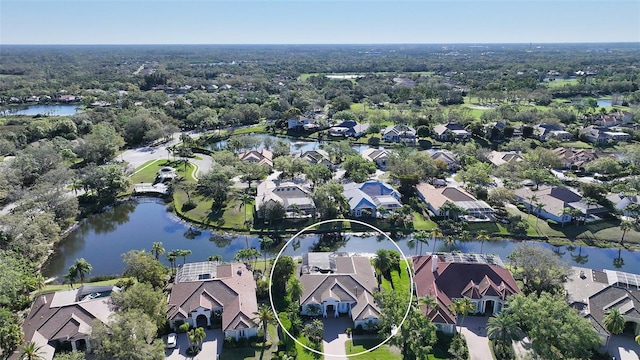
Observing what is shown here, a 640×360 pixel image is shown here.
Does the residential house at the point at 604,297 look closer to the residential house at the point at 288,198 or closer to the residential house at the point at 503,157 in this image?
the residential house at the point at 288,198

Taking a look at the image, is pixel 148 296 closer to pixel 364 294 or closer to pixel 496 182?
pixel 364 294

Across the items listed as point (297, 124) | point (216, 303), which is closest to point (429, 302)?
point (216, 303)

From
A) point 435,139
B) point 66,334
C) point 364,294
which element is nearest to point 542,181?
point 435,139

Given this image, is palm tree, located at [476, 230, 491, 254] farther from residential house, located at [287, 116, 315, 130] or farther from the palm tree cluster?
residential house, located at [287, 116, 315, 130]

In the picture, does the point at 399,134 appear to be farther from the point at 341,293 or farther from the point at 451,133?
the point at 341,293

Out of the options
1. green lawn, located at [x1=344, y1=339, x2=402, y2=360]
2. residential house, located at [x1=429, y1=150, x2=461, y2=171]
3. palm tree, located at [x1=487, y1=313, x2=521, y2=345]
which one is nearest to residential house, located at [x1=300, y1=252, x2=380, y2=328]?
green lawn, located at [x1=344, y1=339, x2=402, y2=360]
